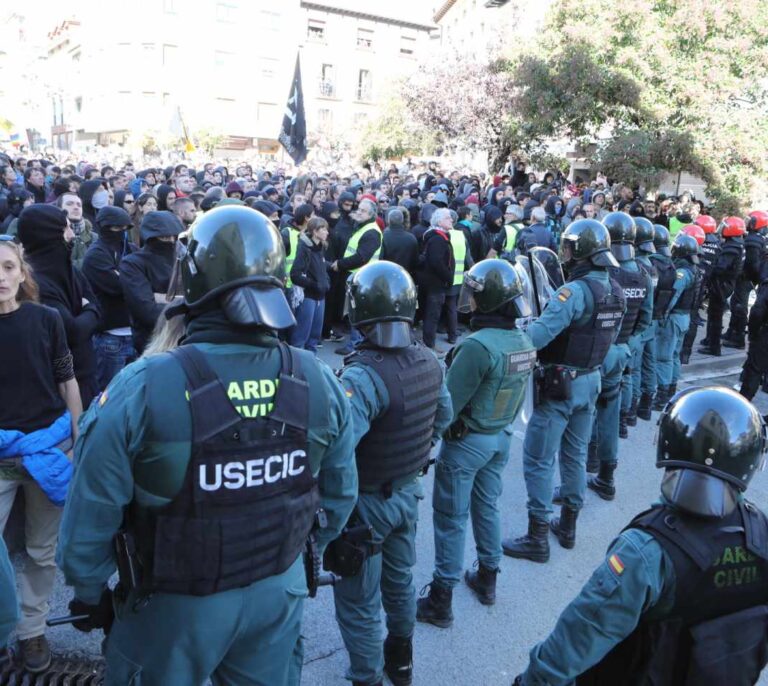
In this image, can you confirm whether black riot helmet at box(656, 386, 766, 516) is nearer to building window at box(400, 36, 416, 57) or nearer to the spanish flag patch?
the spanish flag patch

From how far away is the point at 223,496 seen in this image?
1898 mm

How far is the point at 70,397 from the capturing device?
10.1 feet

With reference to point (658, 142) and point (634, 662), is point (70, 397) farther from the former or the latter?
point (658, 142)

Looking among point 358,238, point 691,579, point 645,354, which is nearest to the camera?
point 691,579

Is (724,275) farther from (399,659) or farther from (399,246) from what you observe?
(399,659)

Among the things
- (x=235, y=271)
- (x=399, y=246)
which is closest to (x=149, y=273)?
(x=235, y=271)

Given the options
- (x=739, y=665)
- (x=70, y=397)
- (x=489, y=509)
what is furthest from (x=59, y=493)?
(x=739, y=665)

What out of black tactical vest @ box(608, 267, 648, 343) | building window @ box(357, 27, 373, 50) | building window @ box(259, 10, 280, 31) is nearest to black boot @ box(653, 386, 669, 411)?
black tactical vest @ box(608, 267, 648, 343)

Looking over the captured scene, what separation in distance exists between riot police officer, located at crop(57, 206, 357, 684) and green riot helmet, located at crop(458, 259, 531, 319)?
5.72ft

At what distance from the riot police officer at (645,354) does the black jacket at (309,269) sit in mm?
3389

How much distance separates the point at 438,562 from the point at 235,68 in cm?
5027

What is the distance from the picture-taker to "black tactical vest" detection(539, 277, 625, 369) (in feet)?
14.6

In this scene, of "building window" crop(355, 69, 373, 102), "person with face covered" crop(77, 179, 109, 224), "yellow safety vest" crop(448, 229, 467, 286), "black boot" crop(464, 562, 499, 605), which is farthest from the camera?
"building window" crop(355, 69, 373, 102)

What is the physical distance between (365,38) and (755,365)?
53.0 meters
